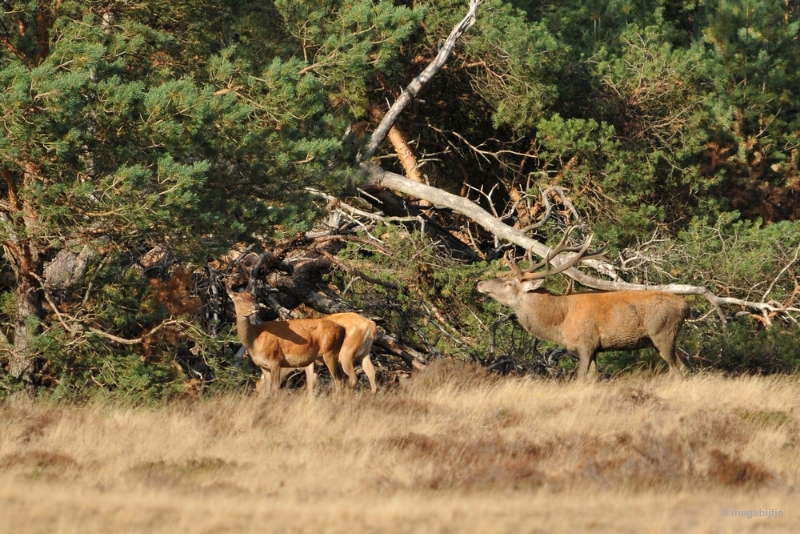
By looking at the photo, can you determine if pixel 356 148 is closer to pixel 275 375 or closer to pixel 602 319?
pixel 275 375

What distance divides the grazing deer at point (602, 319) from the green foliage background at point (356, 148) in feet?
5.74

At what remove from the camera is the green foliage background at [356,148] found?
12344mm

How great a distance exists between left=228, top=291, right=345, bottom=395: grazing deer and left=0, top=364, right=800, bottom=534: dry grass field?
145 centimetres

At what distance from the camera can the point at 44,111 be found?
37.9 feet

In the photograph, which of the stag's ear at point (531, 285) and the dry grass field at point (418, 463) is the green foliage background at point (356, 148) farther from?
the dry grass field at point (418, 463)

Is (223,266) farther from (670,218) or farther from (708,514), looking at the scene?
(708,514)

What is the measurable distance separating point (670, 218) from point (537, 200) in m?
3.01

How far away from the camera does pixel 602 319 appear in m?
15.1

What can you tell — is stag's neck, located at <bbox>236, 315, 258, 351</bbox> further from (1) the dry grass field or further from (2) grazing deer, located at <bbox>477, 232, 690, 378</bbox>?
(2) grazing deer, located at <bbox>477, 232, 690, 378</bbox>

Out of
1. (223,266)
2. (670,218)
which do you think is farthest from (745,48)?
(223,266)

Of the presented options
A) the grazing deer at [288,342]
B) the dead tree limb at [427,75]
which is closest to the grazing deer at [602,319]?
the grazing deer at [288,342]

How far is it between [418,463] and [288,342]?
5090 millimetres

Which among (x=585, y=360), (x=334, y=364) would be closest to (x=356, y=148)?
(x=334, y=364)

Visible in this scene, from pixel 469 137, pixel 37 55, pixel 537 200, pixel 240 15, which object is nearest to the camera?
pixel 37 55
